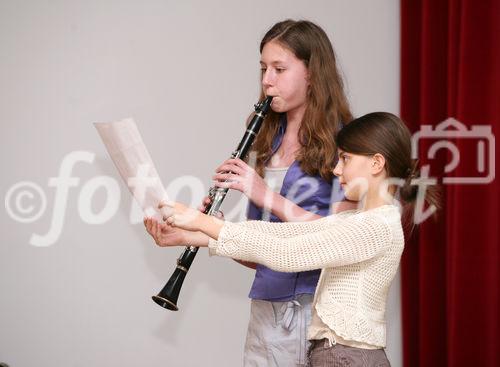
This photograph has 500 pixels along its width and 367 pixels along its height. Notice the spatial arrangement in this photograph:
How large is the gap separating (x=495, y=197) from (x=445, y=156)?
23 cm

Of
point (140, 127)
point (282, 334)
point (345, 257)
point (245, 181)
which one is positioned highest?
point (140, 127)

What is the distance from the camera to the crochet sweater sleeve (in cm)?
119

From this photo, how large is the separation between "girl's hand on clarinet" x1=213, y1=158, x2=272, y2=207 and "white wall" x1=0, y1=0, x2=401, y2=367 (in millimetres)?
950

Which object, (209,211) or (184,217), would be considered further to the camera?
(209,211)

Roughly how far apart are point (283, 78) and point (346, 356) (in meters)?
0.65

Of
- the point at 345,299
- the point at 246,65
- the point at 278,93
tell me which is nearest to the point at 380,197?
the point at 345,299

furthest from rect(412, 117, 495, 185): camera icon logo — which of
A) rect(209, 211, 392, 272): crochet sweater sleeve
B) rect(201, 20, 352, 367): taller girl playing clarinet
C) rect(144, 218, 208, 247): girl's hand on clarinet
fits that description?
rect(144, 218, 208, 247): girl's hand on clarinet

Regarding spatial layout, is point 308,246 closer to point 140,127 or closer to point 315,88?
point 315,88

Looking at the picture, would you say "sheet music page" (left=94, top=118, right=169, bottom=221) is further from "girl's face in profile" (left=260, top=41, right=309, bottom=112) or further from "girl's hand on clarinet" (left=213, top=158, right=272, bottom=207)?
"girl's face in profile" (left=260, top=41, right=309, bottom=112)

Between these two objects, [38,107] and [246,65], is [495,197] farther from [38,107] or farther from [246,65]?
[38,107]

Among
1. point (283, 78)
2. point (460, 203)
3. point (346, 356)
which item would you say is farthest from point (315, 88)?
point (460, 203)

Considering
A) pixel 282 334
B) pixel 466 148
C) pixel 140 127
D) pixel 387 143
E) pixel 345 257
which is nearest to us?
pixel 345 257

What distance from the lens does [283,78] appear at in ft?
5.05

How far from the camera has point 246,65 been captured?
250 cm
